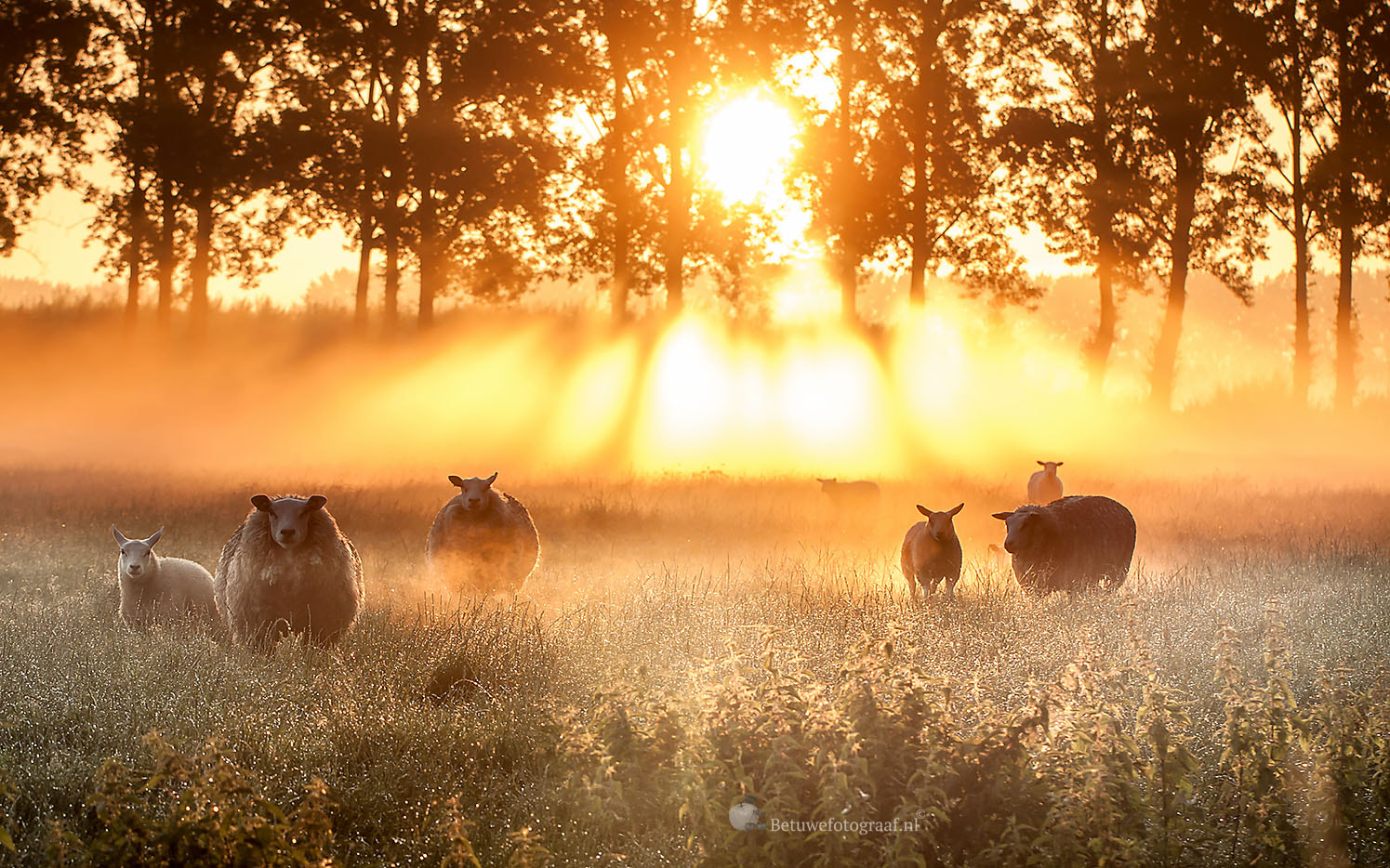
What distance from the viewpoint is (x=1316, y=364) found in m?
104

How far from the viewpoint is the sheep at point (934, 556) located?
41.0 ft

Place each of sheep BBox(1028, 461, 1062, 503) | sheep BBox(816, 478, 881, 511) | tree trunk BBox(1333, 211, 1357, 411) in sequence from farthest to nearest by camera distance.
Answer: tree trunk BBox(1333, 211, 1357, 411) → sheep BBox(816, 478, 881, 511) → sheep BBox(1028, 461, 1062, 503)

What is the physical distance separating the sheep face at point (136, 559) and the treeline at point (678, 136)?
1883 cm

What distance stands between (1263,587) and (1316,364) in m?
103

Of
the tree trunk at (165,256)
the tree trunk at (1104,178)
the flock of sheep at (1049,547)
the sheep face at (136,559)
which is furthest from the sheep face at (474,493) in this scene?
the tree trunk at (1104,178)

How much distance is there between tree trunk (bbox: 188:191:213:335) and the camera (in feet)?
93.7

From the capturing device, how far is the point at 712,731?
634 centimetres

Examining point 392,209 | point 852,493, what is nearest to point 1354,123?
point 852,493

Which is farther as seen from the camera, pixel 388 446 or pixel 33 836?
pixel 388 446

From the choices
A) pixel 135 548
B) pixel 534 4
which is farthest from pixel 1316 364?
pixel 135 548

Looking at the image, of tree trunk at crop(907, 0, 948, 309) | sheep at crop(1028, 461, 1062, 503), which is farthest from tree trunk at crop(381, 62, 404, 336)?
sheep at crop(1028, 461, 1062, 503)

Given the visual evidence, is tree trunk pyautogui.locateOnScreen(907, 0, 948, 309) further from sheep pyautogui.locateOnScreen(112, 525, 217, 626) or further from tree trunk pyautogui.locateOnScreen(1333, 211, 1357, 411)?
sheep pyautogui.locateOnScreen(112, 525, 217, 626)

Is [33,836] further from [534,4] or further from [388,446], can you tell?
[534,4]

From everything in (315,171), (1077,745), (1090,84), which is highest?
(1090,84)
